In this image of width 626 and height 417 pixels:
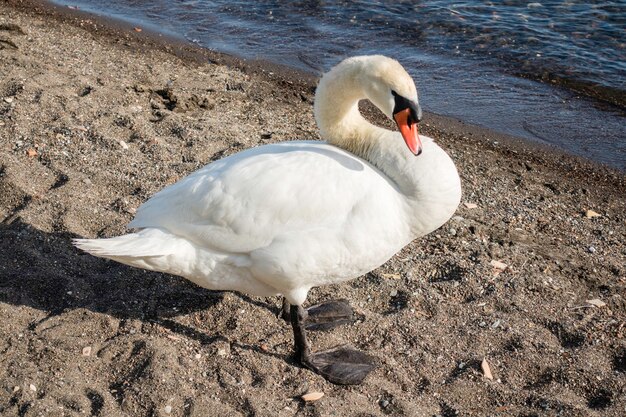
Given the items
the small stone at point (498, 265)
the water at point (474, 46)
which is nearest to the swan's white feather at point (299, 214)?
the small stone at point (498, 265)

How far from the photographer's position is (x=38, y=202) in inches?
223

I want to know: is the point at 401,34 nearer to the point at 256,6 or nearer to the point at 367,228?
the point at 256,6

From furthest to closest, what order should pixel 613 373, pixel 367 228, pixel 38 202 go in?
pixel 38 202, pixel 613 373, pixel 367 228

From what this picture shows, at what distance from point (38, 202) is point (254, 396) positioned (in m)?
2.47

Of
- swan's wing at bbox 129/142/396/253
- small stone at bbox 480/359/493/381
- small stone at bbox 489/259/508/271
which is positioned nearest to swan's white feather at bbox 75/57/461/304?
swan's wing at bbox 129/142/396/253

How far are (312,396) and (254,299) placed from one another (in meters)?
1.04

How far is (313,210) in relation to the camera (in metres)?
4.13

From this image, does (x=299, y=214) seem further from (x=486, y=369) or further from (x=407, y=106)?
(x=486, y=369)

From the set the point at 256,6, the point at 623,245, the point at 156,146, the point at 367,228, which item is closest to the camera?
the point at 367,228

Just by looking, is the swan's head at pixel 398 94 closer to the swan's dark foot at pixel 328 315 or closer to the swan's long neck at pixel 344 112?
the swan's long neck at pixel 344 112

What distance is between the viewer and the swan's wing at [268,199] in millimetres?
4148

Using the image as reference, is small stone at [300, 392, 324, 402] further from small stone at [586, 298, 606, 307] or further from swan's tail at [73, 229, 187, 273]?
small stone at [586, 298, 606, 307]

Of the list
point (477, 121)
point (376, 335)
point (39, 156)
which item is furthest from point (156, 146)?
point (477, 121)

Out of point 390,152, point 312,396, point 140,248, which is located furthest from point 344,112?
point 312,396
